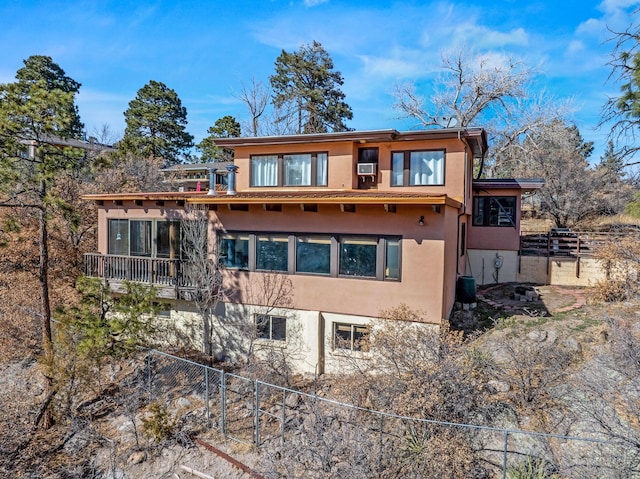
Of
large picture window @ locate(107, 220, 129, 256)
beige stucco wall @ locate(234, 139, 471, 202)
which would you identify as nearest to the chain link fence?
large picture window @ locate(107, 220, 129, 256)

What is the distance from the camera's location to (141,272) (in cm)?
1199

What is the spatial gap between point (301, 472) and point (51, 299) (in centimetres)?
1076

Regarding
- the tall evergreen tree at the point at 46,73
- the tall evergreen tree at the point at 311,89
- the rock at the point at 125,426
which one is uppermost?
the tall evergreen tree at the point at 46,73

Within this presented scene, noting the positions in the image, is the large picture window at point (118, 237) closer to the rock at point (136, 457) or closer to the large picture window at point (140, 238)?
the large picture window at point (140, 238)

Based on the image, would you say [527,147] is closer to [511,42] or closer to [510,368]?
[511,42]

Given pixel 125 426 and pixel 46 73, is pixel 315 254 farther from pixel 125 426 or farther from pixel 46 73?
pixel 46 73

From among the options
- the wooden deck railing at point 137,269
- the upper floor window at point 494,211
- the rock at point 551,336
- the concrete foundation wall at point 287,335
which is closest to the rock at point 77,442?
the concrete foundation wall at point 287,335

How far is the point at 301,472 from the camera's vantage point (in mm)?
6930

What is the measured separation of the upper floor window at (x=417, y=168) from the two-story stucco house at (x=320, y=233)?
0.03 metres

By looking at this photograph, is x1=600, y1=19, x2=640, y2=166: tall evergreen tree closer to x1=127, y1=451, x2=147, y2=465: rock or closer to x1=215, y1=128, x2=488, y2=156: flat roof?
x1=215, y1=128, x2=488, y2=156: flat roof

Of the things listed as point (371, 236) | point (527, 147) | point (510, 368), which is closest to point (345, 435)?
point (510, 368)

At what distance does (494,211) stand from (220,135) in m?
24.1

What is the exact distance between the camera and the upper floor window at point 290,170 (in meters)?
13.0

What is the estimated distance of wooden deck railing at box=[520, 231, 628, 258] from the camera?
51.3ft
